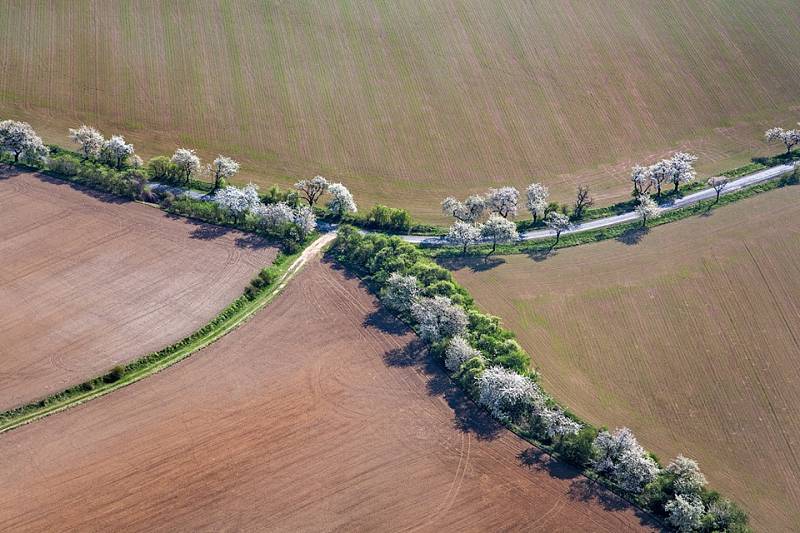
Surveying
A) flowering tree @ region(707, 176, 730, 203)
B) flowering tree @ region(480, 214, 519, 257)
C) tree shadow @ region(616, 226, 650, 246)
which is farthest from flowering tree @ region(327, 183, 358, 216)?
flowering tree @ region(707, 176, 730, 203)

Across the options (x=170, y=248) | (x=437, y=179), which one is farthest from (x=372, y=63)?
(x=170, y=248)

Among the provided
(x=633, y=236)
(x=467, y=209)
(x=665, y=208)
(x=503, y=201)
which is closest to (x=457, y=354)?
(x=467, y=209)

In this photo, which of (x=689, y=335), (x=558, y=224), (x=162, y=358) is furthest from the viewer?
(x=558, y=224)

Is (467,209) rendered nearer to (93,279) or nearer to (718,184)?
(718,184)

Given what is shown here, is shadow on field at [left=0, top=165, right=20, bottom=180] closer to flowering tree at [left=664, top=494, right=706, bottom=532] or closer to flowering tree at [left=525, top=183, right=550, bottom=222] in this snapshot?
flowering tree at [left=525, top=183, right=550, bottom=222]

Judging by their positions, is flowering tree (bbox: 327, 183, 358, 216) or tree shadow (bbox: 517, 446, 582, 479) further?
flowering tree (bbox: 327, 183, 358, 216)

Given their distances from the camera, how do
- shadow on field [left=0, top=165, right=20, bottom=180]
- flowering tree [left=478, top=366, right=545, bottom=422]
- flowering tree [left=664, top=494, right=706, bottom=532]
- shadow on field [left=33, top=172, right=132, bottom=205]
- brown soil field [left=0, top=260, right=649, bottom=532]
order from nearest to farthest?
→ flowering tree [left=664, top=494, right=706, bottom=532] → brown soil field [left=0, top=260, right=649, bottom=532] → flowering tree [left=478, top=366, right=545, bottom=422] → shadow on field [left=33, top=172, right=132, bottom=205] → shadow on field [left=0, top=165, right=20, bottom=180]

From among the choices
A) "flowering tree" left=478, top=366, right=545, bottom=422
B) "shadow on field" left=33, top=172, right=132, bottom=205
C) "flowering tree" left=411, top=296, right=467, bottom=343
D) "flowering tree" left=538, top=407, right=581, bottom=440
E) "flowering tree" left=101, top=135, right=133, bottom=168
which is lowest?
"flowering tree" left=538, top=407, right=581, bottom=440
